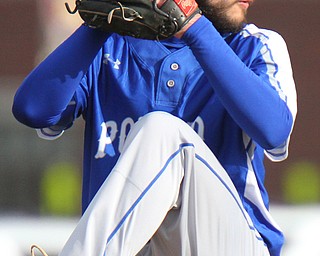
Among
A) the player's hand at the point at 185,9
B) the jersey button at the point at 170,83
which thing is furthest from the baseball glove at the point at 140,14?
the jersey button at the point at 170,83

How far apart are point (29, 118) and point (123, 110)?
0.70 ft

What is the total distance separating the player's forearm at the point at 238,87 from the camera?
7.09ft

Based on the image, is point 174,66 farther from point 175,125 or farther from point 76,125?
point 76,125

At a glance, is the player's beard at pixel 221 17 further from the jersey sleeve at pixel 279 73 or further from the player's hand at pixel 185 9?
the player's hand at pixel 185 9

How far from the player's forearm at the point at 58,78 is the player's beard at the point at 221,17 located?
0.92ft

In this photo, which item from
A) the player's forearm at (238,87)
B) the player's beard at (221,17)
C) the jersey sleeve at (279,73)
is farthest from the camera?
the player's beard at (221,17)

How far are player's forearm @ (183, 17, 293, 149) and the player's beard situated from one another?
19 cm

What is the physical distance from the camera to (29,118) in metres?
2.30

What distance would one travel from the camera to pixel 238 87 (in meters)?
2.17

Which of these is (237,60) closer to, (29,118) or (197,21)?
(197,21)

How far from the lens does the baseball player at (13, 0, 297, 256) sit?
205 centimetres

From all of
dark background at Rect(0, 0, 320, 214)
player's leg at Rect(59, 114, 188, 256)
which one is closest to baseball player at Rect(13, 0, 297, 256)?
player's leg at Rect(59, 114, 188, 256)

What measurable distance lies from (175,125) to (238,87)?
0.17 metres

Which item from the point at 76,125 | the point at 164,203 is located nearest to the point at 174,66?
the point at 164,203
